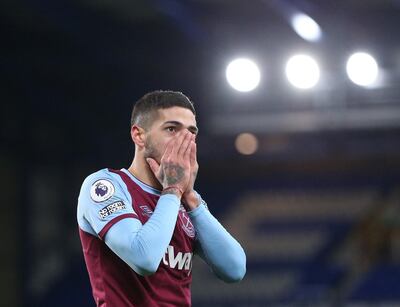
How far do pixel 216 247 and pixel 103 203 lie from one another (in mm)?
434

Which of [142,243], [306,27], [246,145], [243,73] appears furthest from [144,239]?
[246,145]

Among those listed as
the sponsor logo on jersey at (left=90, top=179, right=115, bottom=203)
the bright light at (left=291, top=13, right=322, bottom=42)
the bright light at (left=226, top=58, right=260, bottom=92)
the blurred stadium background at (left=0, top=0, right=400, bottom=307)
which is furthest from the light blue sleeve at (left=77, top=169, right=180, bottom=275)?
the blurred stadium background at (left=0, top=0, right=400, bottom=307)

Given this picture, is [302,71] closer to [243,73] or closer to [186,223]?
[243,73]

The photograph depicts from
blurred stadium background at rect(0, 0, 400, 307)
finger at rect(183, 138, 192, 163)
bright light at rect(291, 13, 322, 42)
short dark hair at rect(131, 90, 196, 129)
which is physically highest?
bright light at rect(291, 13, 322, 42)

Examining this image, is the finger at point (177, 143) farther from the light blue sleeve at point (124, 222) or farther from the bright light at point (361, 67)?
the bright light at point (361, 67)

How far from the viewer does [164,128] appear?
318 centimetres

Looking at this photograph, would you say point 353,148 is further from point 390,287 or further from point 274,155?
point 390,287

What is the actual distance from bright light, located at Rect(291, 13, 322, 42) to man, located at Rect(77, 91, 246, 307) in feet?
22.7

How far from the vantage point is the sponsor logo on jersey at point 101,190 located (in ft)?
Result: 10.00

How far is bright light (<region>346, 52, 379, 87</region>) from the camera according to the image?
10.3m

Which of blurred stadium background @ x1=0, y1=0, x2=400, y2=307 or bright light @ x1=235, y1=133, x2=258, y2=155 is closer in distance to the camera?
blurred stadium background @ x1=0, y1=0, x2=400, y2=307

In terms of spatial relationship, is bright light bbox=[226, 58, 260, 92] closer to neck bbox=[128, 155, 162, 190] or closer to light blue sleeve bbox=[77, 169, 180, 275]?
neck bbox=[128, 155, 162, 190]

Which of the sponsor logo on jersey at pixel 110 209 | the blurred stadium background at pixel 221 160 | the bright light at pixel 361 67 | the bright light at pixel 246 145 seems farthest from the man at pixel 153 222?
the bright light at pixel 246 145

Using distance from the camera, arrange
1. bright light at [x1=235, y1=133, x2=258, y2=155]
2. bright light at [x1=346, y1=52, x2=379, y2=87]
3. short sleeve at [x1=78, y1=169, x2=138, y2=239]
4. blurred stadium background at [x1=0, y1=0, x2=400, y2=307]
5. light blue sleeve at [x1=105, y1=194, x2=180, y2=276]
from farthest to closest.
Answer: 1. bright light at [x1=235, y1=133, x2=258, y2=155]
2. blurred stadium background at [x1=0, y1=0, x2=400, y2=307]
3. bright light at [x1=346, y1=52, x2=379, y2=87]
4. short sleeve at [x1=78, y1=169, x2=138, y2=239]
5. light blue sleeve at [x1=105, y1=194, x2=180, y2=276]
